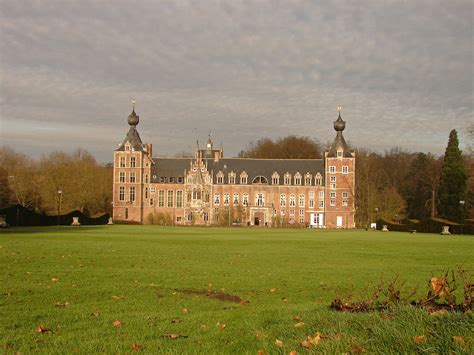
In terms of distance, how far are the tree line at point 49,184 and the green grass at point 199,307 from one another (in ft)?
181

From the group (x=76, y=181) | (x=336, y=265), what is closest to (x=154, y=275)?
(x=336, y=265)

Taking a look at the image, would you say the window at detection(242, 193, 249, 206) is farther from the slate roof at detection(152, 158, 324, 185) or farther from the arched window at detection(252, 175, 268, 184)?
the arched window at detection(252, 175, 268, 184)

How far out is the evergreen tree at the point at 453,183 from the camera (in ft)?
217

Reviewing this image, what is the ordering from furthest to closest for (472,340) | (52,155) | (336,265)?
(52,155) < (336,265) < (472,340)

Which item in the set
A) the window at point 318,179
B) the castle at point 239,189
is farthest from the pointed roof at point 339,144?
the window at point 318,179

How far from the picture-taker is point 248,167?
93.2 m

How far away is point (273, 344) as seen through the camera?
627 cm

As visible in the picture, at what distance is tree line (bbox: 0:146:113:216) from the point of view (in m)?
72.5

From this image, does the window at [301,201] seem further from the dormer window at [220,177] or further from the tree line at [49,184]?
the tree line at [49,184]

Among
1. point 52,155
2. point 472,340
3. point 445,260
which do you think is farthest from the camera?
point 52,155

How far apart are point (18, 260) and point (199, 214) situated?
244 feet

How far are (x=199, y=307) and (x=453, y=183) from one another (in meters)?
62.8

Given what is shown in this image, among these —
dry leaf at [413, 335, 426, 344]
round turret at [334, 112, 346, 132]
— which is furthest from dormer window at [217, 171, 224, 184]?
dry leaf at [413, 335, 426, 344]

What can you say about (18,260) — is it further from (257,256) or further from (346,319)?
(346,319)
